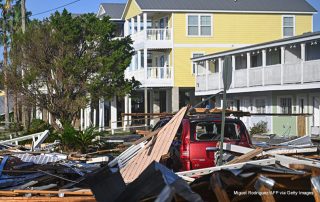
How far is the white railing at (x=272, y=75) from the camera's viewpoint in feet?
101

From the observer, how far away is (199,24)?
42.5 meters

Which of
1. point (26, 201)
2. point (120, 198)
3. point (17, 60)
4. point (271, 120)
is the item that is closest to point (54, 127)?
point (17, 60)

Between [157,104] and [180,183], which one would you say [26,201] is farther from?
[157,104]

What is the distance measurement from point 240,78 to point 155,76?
8.67 metres

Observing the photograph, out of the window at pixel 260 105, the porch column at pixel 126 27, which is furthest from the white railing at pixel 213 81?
the porch column at pixel 126 27

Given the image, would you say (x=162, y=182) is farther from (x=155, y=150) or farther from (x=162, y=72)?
(x=162, y=72)

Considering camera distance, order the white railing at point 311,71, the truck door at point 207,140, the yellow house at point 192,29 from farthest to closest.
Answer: the yellow house at point 192,29 < the white railing at point 311,71 < the truck door at point 207,140

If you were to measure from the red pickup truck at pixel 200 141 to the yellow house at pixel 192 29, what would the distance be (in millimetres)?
27683

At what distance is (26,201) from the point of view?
8258 mm

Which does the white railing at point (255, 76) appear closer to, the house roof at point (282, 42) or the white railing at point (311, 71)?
the house roof at point (282, 42)

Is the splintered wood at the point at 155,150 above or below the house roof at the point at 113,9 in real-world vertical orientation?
below

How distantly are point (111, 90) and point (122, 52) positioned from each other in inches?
93.9

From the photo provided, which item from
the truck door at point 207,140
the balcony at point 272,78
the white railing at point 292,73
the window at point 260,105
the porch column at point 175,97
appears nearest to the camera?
the truck door at point 207,140

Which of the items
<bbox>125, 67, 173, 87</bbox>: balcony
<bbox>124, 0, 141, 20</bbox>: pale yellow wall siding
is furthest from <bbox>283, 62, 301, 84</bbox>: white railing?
<bbox>124, 0, 141, 20</bbox>: pale yellow wall siding
